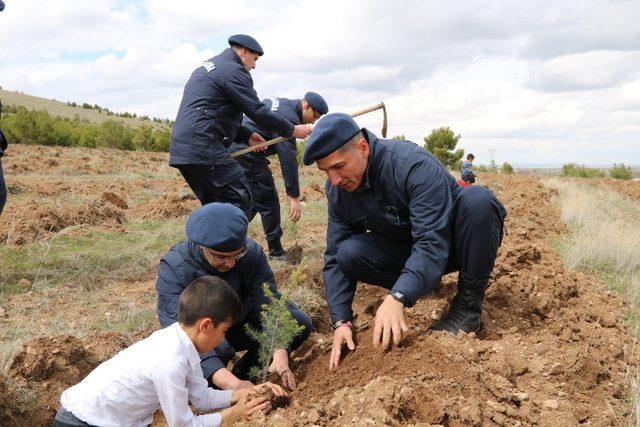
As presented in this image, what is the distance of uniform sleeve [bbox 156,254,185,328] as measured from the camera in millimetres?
2945

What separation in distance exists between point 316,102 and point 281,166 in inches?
28.7

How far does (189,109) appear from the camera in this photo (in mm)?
4363

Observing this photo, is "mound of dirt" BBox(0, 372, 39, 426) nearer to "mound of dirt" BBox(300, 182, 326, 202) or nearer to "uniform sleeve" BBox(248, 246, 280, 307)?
"uniform sleeve" BBox(248, 246, 280, 307)

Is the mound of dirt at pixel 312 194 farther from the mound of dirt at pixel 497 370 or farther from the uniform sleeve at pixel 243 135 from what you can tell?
the mound of dirt at pixel 497 370

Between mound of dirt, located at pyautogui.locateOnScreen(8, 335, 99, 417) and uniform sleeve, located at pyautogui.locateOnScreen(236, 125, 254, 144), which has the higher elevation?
uniform sleeve, located at pyautogui.locateOnScreen(236, 125, 254, 144)

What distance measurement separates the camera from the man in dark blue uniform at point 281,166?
5574 millimetres

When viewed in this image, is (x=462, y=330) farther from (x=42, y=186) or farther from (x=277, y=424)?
(x=42, y=186)

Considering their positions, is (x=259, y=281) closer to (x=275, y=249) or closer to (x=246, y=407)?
(x=246, y=407)

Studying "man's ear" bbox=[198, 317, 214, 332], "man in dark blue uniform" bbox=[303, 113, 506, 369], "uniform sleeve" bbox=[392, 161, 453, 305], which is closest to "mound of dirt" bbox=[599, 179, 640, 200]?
"man in dark blue uniform" bbox=[303, 113, 506, 369]

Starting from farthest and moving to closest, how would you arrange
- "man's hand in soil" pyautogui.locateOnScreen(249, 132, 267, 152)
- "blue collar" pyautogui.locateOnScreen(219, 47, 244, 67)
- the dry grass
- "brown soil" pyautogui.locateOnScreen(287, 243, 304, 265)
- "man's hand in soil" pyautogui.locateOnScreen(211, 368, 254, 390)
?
1. "brown soil" pyautogui.locateOnScreen(287, 243, 304, 265)
2. "man's hand in soil" pyautogui.locateOnScreen(249, 132, 267, 152)
3. "blue collar" pyautogui.locateOnScreen(219, 47, 244, 67)
4. the dry grass
5. "man's hand in soil" pyautogui.locateOnScreen(211, 368, 254, 390)

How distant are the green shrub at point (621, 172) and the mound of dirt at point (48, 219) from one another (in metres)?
29.3

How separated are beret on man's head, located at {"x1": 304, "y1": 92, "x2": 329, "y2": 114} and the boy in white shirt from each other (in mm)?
3441

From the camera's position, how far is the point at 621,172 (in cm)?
3052

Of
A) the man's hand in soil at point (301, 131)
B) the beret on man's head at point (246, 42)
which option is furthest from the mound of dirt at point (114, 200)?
the beret on man's head at point (246, 42)
